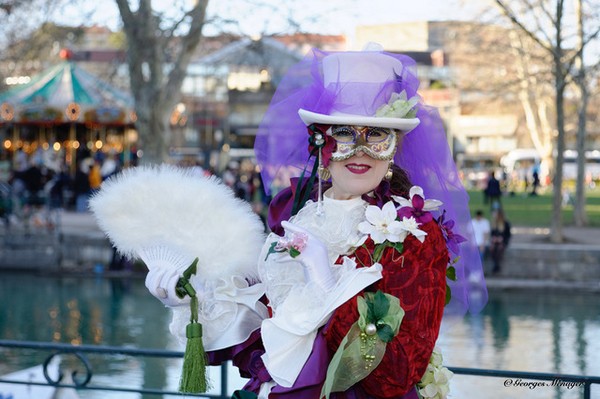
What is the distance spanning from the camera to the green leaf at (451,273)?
Answer: 3.31m

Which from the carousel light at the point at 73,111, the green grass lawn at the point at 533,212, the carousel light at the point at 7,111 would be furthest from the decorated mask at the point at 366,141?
the carousel light at the point at 7,111

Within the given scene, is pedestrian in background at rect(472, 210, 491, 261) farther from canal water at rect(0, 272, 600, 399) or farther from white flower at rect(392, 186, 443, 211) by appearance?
white flower at rect(392, 186, 443, 211)

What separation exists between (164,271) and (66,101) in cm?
2507

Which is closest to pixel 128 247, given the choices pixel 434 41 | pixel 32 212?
pixel 32 212

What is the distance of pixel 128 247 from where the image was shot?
3227 millimetres

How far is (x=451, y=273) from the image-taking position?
10.9 feet

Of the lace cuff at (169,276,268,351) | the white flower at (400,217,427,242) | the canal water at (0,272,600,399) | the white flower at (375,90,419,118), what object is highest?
the white flower at (375,90,419,118)

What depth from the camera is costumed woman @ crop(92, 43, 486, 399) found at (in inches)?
115

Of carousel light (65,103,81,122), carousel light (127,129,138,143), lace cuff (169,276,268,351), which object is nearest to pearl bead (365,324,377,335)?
lace cuff (169,276,268,351)

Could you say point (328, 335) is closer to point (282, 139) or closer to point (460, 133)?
point (282, 139)

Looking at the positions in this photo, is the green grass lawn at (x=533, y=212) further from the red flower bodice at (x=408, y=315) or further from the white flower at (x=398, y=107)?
the red flower bodice at (x=408, y=315)

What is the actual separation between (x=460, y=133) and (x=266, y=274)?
2634 inches

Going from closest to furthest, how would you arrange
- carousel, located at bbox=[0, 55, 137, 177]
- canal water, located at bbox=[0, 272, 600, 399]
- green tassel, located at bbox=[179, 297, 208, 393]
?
green tassel, located at bbox=[179, 297, 208, 393] < canal water, located at bbox=[0, 272, 600, 399] < carousel, located at bbox=[0, 55, 137, 177]

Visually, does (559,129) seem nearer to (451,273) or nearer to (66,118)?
(66,118)
